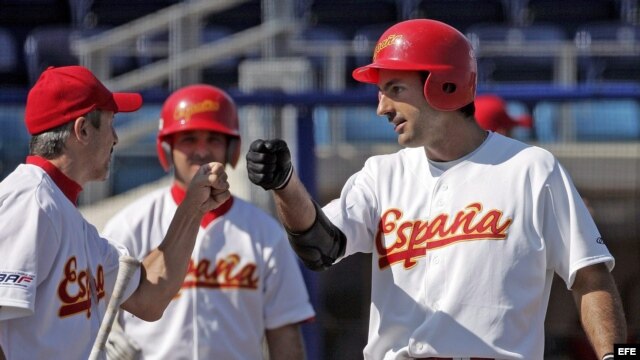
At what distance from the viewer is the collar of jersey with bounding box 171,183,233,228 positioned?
15.8 feet

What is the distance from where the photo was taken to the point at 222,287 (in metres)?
4.71

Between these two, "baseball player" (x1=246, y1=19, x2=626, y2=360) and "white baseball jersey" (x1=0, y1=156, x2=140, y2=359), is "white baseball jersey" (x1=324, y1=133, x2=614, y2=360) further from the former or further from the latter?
"white baseball jersey" (x1=0, y1=156, x2=140, y2=359)

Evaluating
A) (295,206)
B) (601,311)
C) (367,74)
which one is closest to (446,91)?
(367,74)

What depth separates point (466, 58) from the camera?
142 inches

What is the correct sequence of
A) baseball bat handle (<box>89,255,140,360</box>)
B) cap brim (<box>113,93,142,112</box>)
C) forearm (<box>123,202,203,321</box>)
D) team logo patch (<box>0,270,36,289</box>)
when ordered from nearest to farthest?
1. team logo patch (<box>0,270,36,289</box>)
2. baseball bat handle (<box>89,255,140,360</box>)
3. forearm (<box>123,202,203,321</box>)
4. cap brim (<box>113,93,142,112</box>)

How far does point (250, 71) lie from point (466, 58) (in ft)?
11.2

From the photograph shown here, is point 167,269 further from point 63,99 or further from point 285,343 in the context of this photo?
point 285,343

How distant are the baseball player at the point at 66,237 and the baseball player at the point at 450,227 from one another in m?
0.45

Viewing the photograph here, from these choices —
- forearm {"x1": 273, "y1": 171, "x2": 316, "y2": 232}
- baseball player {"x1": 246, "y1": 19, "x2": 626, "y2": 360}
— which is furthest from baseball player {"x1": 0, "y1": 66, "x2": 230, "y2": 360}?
baseball player {"x1": 246, "y1": 19, "x2": 626, "y2": 360}

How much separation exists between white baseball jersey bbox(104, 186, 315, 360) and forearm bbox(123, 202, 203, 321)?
86cm

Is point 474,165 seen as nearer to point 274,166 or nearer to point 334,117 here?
point 274,166

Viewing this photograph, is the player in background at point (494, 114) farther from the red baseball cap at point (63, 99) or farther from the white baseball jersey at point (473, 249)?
the red baseball cap at point (63, 99)

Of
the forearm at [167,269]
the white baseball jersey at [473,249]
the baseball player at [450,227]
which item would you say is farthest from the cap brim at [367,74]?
the forearm at [167,269]

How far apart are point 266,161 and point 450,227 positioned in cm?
64
